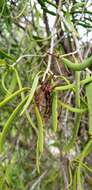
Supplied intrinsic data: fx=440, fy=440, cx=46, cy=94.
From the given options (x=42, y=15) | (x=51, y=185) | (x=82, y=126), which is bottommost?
(x=51, y=185)

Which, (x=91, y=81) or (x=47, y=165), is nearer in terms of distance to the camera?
(x=91, y=81)

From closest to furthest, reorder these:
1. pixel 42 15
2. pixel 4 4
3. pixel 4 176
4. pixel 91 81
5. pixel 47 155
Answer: pixel 91 81 < pixel 4 4 < pixel 4 176 < pixel 42 15 < pixel 47 155

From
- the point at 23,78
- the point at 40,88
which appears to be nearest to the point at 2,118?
the point at 23,78

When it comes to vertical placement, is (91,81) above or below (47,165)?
above

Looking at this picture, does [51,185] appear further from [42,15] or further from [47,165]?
[42,15]

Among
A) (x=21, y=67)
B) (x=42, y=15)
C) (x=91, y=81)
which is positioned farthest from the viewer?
(x=21, y=67)

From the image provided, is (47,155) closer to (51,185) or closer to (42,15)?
(51,185)

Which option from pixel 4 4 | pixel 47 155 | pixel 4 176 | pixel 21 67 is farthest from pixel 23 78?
pixel 4 4
